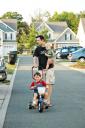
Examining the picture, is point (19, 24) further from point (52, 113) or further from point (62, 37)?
point (52, 113)

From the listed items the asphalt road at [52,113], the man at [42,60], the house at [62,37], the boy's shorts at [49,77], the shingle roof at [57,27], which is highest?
the man at [42,60]

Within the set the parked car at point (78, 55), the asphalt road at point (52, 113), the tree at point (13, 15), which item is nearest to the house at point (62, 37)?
the tree at point (13, 15)

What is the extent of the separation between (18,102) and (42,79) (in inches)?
68.2

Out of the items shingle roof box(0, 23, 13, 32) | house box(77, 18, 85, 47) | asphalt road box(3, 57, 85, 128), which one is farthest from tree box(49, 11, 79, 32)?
asphalt road box(3, 57, 85, 128)

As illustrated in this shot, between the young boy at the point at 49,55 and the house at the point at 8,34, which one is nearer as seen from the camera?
the young boy at the point at 49,55

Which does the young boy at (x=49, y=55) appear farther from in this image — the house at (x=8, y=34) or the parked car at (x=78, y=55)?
the house at (x=8, y=34)

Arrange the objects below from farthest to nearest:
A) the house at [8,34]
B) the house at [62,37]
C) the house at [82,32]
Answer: the house at [8,34] → the house at [62,37] → the house at [82,32]

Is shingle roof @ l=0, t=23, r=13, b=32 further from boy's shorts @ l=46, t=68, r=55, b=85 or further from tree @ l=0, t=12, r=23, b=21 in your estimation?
boy's shorts @ l=46, t=68, r=55, b=85

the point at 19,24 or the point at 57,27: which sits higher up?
the point at 57,27

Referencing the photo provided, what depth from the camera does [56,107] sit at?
13.5 metres

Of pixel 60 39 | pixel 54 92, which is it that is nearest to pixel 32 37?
pixel 60 39

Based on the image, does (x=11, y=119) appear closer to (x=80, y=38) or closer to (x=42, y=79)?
(x=42, y=79)

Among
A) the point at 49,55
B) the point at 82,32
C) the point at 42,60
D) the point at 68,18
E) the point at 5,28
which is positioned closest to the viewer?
the point at 49,55

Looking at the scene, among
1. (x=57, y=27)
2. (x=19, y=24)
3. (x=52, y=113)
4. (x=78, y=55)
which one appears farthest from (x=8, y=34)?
(x=52, y=113)
